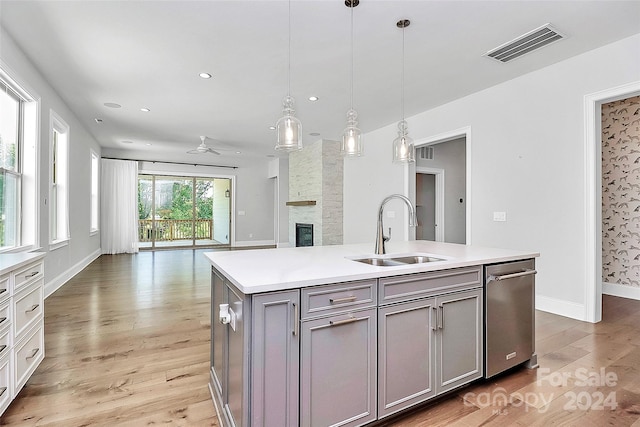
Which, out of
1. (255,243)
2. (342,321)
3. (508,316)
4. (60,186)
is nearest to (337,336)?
(342,321)

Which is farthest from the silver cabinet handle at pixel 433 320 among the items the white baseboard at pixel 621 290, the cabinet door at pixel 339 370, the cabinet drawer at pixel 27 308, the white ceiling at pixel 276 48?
the white baseboard at pixel 621 290

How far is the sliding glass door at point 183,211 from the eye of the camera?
9.11 m

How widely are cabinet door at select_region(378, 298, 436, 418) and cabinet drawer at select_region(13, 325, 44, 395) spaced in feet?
6.81

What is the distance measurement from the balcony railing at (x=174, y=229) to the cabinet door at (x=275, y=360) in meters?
9.06

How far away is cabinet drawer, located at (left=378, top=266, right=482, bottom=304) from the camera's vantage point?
161cm

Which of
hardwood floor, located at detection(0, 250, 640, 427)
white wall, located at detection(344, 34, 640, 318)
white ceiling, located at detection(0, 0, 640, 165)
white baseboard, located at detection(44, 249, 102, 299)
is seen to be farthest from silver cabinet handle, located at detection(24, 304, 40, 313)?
white wall, located at detection(344, 34, 640, 318)

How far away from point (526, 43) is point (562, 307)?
272 cm

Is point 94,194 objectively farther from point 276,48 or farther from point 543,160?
point 543,160

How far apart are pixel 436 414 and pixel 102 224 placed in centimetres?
881

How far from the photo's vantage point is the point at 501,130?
12.9 ft

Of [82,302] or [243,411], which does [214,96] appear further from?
[243,411]

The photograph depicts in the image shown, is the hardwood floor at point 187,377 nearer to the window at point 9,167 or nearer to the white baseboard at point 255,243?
the window at point 9,167

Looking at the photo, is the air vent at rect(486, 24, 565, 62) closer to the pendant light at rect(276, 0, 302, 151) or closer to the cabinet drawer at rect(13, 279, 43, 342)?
the pendant light at rect(276, 0, 302, 151)

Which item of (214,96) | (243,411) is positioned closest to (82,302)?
(214,96)
